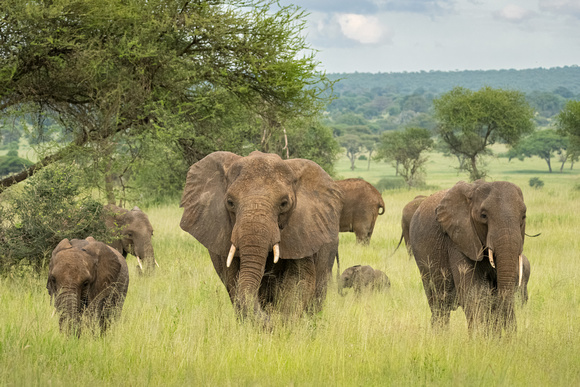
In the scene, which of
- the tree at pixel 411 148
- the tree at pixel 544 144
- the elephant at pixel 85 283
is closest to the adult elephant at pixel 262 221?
the elephant at pixel 85 283

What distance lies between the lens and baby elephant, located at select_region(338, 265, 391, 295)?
10.1 meters

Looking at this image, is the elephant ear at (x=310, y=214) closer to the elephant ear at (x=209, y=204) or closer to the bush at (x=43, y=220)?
the elephant ear at (x=209, y=204)

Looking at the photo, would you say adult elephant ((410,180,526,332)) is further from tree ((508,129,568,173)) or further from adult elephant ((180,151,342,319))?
tree ((508,129,568,173))

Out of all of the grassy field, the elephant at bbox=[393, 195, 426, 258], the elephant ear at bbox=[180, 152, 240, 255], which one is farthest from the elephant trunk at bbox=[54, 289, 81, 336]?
the elephant at bbox=[393, 195, 426, 258]

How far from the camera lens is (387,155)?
155 feet

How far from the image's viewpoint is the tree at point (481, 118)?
35.6m

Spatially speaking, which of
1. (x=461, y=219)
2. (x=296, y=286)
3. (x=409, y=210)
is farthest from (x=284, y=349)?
(x=409, y=210)

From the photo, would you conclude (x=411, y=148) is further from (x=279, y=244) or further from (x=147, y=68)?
(x=279, y=244)

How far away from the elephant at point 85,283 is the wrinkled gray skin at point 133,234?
13.4 feet

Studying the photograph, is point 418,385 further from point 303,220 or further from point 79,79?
point 79,79

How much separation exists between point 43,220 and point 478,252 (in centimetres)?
649

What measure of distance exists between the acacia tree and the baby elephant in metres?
5.56

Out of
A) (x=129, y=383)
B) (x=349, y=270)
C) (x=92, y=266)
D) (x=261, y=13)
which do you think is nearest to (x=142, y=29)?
(x=261, y=13)

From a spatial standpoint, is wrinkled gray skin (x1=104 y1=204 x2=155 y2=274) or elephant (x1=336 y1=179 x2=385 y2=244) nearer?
wrinkled gray skin (x1=104 y1=204 x2=155 y2=274)
